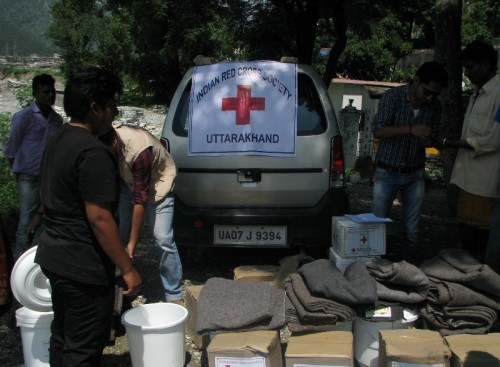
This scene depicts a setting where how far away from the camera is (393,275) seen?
3268mm

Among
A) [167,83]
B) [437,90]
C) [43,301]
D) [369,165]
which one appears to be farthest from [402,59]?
[43,301]

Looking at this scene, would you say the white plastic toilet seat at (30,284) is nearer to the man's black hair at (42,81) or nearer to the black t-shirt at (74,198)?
the black t-shirt at (74,198)

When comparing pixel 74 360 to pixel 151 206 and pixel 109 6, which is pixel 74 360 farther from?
pixel 109 6

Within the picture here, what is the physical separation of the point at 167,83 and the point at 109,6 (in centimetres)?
2089

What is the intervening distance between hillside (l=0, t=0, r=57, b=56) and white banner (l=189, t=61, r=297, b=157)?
16303 cm

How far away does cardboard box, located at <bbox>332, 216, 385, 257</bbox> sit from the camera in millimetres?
3758

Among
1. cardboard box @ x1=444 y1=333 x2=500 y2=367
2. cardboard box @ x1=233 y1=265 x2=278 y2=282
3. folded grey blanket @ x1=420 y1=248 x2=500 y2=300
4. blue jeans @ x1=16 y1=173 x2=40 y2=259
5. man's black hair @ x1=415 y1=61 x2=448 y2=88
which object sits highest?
man's black hair @ x1=415 y1=61 x2=448 y2=88

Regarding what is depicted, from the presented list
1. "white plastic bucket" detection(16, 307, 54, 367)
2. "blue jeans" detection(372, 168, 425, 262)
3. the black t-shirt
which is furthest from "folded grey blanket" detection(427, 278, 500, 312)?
"white plastic bucket" detection(16, 307, 54, 367)

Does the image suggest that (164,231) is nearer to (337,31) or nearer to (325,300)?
(325,300)

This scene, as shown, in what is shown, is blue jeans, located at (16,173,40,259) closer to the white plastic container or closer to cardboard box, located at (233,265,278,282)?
the white plastic container

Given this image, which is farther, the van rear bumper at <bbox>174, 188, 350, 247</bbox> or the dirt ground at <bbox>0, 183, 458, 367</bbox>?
the van rear bumper at <bbox>174, 188, 350, 247</bbox>

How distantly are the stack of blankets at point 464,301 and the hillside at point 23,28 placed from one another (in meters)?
165

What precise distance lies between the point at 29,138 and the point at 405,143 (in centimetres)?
296

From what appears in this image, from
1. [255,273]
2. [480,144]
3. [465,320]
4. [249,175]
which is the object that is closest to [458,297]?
[465,320]
